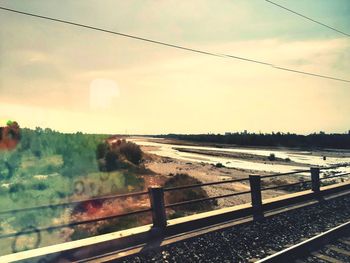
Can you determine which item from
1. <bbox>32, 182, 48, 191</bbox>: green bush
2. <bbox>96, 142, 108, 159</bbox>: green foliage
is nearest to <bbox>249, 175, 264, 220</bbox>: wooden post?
<bbox>32, 182, 48, 191</bbox>: green bush

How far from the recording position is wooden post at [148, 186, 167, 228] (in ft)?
28.5

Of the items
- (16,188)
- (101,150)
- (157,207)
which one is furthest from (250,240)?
(101,150)

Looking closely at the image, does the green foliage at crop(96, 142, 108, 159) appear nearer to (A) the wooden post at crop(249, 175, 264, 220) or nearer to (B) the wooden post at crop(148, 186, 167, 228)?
(A) the wooden post at crop(249, 175, 264, 220)

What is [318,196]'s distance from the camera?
44.3 feet

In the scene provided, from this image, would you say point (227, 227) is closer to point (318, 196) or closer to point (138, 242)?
point (138, 242)

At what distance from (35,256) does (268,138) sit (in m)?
119

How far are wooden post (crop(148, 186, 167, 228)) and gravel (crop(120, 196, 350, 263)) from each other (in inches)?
36.1

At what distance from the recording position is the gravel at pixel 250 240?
282 inches

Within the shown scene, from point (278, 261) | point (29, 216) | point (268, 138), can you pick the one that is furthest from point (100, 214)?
point (268, 138)

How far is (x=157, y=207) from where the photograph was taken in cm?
→ 873

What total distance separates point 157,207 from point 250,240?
2533 mm

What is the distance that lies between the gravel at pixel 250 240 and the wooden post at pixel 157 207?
0.92 meters

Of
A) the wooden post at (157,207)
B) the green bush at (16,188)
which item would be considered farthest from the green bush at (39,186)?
the wooden post at (157,207)

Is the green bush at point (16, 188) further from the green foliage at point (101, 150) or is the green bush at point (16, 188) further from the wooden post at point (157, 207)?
the green foliage at point (101, 150)
